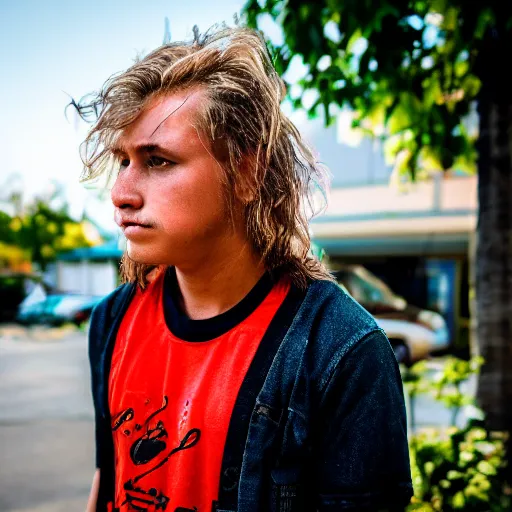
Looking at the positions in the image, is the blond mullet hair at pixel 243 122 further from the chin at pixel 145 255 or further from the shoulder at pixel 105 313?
the shoulder at pixel 105 313

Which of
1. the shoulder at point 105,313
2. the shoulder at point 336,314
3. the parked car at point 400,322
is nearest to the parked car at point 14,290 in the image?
the parked car at point 400,322

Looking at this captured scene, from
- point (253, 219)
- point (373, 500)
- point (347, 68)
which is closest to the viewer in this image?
point (373, 500)

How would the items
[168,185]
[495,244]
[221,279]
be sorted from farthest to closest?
[495,244], [221,279], [168,185]

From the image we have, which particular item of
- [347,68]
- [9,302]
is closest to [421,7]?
[347,68]

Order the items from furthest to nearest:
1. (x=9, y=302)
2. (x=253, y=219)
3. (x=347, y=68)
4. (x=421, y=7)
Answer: (x=9, y=302)
(x=347, y=68)
(x=421, y=7)
(x=253, y=219)

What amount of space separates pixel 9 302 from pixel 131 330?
765 inches

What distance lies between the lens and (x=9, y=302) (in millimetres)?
19266

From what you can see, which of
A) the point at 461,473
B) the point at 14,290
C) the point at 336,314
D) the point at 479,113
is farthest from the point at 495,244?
the point at 14,290

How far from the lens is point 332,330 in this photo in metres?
1.33

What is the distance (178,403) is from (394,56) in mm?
2054

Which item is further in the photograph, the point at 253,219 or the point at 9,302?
the point at 9,302

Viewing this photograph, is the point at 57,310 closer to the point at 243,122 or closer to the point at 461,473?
the point at 461,473

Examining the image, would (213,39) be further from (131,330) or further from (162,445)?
(162,445)

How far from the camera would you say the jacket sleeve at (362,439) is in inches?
49.1
